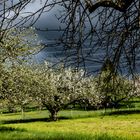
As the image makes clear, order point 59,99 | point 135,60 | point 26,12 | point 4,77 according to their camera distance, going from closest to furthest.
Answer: point 26,12, point 135,60, point 4,77, point 59,99

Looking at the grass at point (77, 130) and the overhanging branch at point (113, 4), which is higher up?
the overhanging branch at point (113, 4)

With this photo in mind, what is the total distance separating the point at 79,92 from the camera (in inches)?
2758

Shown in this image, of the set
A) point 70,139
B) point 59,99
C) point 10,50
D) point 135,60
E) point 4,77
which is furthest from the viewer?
point 59,99

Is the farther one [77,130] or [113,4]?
[77,130]

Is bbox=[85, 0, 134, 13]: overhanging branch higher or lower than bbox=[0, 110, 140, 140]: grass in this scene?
Result: higher

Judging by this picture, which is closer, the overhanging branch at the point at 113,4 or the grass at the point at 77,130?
the overhanging branch at the point at 113,4

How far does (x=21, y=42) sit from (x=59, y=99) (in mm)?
29675

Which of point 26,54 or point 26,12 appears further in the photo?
point 26,54

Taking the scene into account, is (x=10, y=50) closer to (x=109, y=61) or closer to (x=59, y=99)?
(x=109, y=61)

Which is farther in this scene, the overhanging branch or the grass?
the grass

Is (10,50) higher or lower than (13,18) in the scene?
higher

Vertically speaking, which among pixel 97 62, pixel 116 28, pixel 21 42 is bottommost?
pixel 97 62

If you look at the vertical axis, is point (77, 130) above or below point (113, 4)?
below

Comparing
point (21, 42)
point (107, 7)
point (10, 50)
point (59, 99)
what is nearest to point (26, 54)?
point (21, 42)
